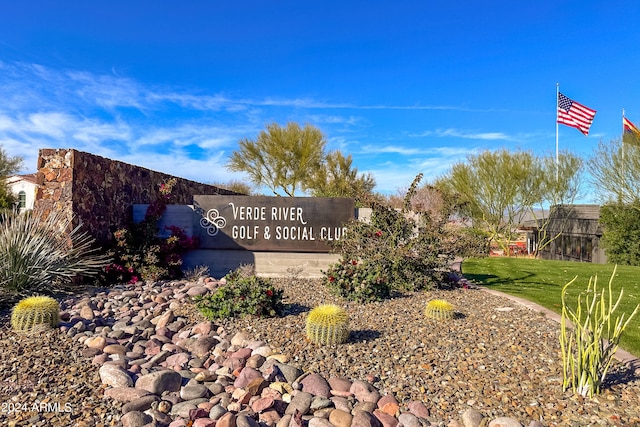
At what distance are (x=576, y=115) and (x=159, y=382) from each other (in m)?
24.2

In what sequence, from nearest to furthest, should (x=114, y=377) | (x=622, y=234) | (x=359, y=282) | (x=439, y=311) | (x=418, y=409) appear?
(x=418, y=409), (x=114, y=377), (x=439, y=311), (x=359, y=282), (x=622, y=234)

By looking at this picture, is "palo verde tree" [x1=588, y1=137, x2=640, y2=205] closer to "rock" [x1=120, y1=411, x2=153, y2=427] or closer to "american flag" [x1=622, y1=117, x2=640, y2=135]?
"american flag" [x1=622, y1=117, x2=640, y2=135]

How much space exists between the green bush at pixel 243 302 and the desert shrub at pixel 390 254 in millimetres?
1433

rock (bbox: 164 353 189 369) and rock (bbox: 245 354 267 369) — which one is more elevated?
rock (bbox: 245 354 267 369)

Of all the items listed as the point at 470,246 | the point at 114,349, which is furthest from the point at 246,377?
the point at 470,246

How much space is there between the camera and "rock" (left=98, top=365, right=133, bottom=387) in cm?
363

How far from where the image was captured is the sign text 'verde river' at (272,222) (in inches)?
360

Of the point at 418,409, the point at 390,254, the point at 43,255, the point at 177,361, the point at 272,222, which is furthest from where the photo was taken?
the point at 272,222

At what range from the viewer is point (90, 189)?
8375 mm

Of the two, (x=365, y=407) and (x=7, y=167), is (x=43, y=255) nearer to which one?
(x=365, y=407)

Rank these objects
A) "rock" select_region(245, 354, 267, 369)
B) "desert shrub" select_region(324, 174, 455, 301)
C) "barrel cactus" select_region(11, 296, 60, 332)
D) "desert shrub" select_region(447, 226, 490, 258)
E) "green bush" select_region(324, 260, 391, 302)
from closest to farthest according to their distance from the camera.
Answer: "rock" select_region(245, 354, 267, 369) < "barrel cactus" select_region(11, 296, 60, 332) < "green bush" select_region(324, 260, 391, 302) < "desert shrub" select_region(324, 174, 455, 301) < "desert shrub" select_region(447, 226, 490, 258)

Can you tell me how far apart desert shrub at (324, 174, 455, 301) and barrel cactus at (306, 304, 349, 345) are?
6.17 feet

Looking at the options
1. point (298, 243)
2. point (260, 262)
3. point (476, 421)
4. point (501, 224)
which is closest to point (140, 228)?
point (260, 262)

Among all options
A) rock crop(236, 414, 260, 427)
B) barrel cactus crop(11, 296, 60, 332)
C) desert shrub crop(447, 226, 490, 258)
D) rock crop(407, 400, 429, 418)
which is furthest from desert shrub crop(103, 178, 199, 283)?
rock crop(407, 400, 429, 418)
